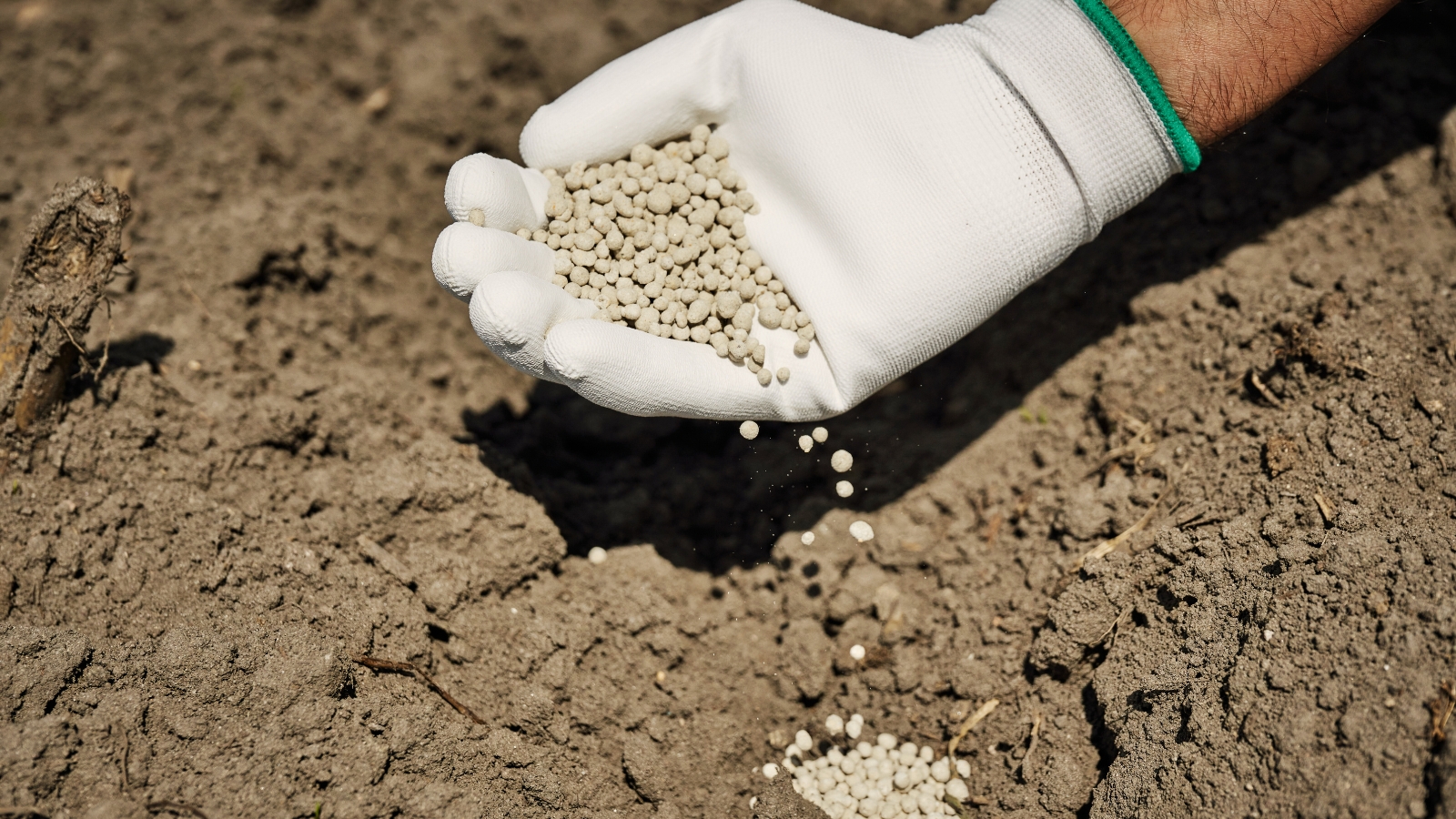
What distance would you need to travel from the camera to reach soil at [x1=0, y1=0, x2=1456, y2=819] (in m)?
2.16

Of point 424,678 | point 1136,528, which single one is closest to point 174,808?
point 424,678

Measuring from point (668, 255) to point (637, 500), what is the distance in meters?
0.91

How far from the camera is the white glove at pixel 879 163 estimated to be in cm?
254

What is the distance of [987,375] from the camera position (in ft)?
10.5

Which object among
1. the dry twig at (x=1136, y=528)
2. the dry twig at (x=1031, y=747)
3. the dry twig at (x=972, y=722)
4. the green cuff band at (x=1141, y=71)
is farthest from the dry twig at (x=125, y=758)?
the green cuff band at (x=1141, y=71)

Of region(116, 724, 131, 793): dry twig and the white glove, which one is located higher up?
the white glove

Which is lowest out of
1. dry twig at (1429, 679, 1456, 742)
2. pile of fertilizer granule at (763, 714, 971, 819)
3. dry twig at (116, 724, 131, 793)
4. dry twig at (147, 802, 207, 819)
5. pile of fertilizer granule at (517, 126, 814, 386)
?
pile of fertilizer granule at (763, 714, 971, 819)

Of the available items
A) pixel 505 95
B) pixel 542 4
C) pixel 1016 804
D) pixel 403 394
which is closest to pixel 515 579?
pixel 403 394

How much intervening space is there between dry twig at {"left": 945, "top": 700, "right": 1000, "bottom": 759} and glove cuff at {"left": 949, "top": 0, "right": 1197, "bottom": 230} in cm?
158

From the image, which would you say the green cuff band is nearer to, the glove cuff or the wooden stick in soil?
the glove cuff

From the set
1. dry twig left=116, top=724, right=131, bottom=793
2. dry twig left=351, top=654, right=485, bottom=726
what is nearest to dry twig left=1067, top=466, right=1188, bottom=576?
dry twig left=351, top=654, right=485, bottom=726

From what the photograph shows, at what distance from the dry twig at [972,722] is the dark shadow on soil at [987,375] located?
0.76 meters

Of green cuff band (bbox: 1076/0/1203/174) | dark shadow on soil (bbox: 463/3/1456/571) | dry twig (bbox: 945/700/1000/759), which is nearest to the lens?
green cuff band (bbox: 1076/0/1203/174)

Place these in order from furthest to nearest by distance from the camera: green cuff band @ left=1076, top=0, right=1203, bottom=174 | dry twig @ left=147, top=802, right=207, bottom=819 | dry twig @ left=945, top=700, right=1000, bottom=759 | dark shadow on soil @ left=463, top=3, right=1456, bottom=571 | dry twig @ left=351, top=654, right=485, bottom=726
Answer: dark shadow on soil @ left=463, top=3, right=1456, bottom=571
dry twig @ left=945, top=700, right=1000, bottom=759
green cuff band @ left=1076, top=0, right=1203, bottom=174
dry twig @ left=351, top=654, right=485, bottom=726
dry twig @ left=147, top=802, right=207, bottom=819
